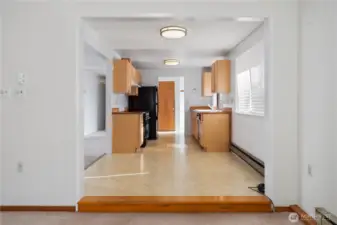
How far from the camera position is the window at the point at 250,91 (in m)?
4.78

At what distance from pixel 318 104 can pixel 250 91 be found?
275 centimetres

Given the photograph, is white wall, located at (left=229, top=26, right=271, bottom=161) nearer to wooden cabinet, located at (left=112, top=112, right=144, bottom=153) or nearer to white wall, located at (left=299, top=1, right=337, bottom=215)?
white wall, located at (left=299, top=1, right=337, bottom=215)

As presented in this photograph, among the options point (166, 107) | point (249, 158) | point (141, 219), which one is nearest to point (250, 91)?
point (249, 158)

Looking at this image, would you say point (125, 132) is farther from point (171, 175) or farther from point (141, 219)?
point (141, 219)

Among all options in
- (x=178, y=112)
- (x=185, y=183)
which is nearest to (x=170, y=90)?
(x=178, y=112)

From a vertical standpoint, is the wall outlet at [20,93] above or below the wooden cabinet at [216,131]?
above

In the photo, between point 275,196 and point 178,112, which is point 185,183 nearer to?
point 275,196

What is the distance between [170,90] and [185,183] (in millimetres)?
8291

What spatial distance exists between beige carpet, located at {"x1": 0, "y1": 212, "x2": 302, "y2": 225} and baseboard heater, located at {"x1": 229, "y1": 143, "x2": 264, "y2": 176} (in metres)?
1.52

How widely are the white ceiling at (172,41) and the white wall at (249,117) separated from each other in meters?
0.17

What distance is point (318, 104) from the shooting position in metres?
2.62

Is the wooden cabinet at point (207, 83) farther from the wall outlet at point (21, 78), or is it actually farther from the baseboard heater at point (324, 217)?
the baseboard heater at point (324, 217)

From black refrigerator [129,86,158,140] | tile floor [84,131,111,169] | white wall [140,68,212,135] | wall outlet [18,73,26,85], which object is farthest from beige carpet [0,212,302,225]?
white wall [140,68,212,135]

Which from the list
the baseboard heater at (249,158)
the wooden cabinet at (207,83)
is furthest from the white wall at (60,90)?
the wooden cabinet at (207,83)
